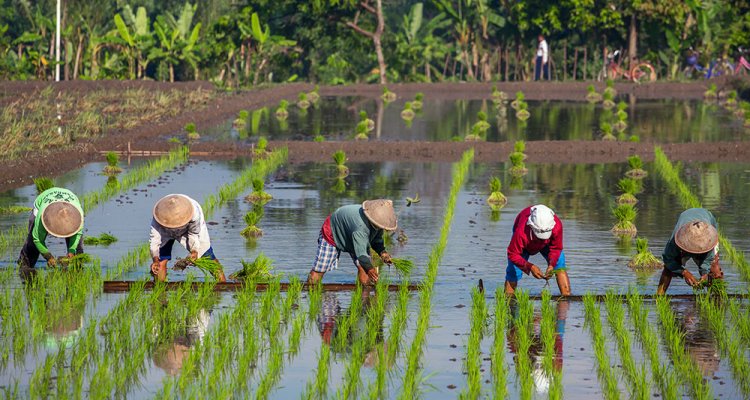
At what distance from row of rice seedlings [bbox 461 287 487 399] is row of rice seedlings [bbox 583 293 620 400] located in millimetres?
692

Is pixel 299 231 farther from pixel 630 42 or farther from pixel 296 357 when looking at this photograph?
pixel 630 42

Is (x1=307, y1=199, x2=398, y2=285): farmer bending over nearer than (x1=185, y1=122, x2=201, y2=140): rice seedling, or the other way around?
(x1=307, y1=199, x2=398, y2=285): farmer bending over

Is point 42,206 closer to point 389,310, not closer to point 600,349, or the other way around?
point 389,310

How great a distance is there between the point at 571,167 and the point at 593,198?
3503 millimetres

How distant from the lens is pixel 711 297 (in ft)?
33.9

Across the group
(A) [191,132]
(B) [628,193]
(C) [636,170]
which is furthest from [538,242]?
(A) [191,132]

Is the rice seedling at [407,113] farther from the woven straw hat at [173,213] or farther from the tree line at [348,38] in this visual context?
the woven straw hat at [173,213]

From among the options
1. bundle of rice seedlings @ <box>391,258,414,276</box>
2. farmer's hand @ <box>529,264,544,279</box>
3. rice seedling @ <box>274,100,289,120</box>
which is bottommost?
bundle of rice seedlings @ <box>391,258,414,276</box>

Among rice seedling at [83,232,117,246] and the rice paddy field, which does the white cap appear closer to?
the rice paddy field

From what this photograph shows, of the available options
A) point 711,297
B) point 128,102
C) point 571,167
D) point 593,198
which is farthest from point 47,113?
point 711,297

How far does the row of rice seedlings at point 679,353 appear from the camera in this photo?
7.85 meters

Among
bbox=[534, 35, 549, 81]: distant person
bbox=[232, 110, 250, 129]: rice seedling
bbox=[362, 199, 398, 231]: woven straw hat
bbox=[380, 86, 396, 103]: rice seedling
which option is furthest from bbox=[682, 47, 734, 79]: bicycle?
bbox=[362, 199, 398, 231]: woven straw hat

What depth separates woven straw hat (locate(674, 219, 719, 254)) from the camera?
9.55 meters

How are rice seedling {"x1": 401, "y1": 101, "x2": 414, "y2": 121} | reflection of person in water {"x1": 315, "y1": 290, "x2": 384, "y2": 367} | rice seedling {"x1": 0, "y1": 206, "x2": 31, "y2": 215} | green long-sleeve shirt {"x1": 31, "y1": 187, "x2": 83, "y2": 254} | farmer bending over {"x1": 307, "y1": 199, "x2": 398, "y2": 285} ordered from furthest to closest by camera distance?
rice seedling {"x1": 401, "y1": 101, "x2": 414, "y2": 121} < rice seedling {"x1": 0, "y1": 206, "x2": 31, "y2": 215} < green long-sleeve shirt {"x1": 31, "y1": 187, "x2": 83, "y2": 254} < farmer bending over {"x1": 307, "y1": 199, "x2": 398, "y2": 285} < reflection of person in water {"x1": 315, "y1": 290, "x2": 384, "y2": 367}
